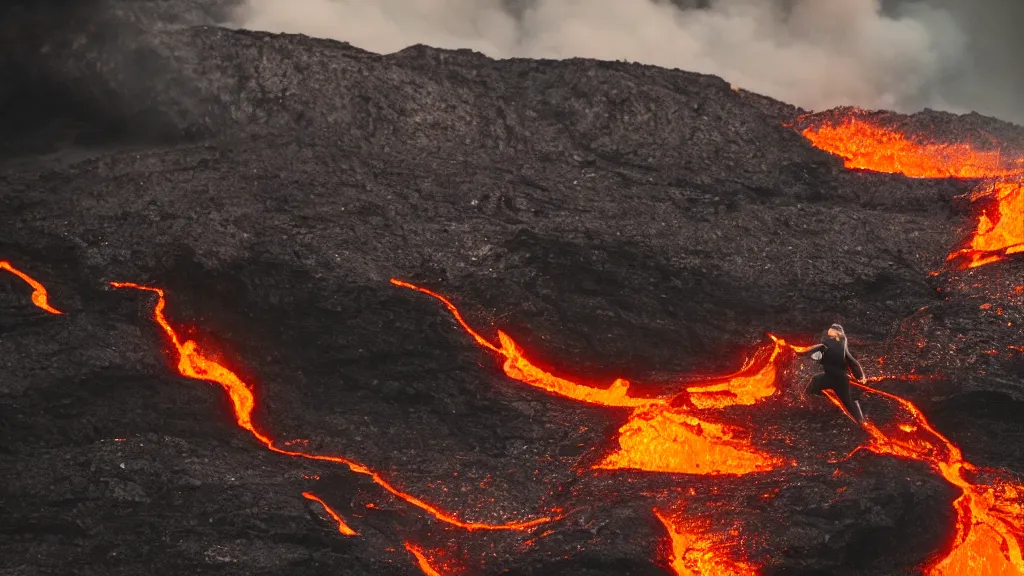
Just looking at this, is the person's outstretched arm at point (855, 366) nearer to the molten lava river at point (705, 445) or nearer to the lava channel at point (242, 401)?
the molten lava river at point (705, 445)

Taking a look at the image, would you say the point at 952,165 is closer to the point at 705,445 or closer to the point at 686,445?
the point at 705,445

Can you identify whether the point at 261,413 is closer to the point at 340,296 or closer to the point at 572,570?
the point at 340,296

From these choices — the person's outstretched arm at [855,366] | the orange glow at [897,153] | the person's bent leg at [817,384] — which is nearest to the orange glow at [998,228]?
the orange glow at [897,153]

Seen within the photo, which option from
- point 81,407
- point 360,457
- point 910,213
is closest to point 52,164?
point 81,407

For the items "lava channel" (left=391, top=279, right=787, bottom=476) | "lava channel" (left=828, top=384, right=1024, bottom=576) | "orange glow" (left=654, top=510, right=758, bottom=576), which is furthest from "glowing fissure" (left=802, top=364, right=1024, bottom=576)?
"orange glow" (left=654, top=510, right=758, bottom=576)

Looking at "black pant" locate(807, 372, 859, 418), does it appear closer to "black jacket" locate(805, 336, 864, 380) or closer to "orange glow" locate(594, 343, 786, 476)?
"black jacket" locate(805, 336, 864, 380)
